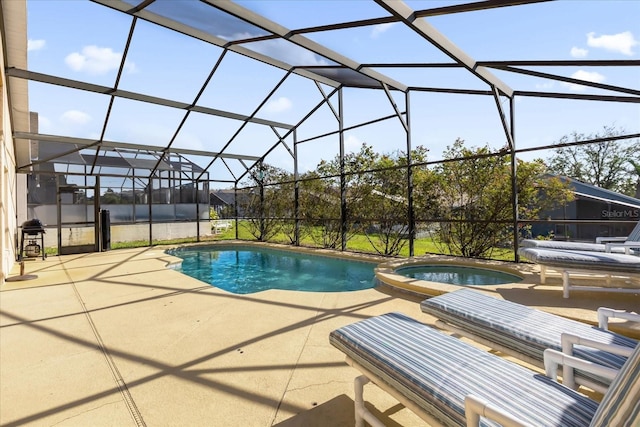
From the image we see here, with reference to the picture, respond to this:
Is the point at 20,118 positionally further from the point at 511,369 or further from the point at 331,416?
A: the point at 511,369

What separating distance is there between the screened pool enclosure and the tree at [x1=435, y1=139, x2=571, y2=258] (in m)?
0.03

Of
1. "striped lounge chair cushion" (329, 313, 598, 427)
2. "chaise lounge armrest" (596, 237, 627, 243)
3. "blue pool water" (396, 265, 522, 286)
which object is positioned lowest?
"blue pool water" (396, 265, 522, 286)

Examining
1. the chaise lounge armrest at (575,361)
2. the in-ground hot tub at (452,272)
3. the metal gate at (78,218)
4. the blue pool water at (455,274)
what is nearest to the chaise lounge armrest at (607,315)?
the chaise lounge armrest at (575,361)

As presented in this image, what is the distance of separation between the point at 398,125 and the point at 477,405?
7156 mm

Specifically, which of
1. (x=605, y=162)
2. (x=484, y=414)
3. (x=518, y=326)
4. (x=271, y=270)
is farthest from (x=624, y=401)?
(x=605, y=162)

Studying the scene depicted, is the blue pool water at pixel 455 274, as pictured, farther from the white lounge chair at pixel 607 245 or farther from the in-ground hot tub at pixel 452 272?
the white lounge chair at pixel 607 245

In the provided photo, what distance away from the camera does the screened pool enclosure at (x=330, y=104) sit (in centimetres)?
457

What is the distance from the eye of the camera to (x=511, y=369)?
142 cm

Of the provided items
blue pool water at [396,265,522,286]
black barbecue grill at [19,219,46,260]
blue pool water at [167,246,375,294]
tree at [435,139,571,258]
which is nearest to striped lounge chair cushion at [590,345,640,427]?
blue pool water at [396,265,522,286]

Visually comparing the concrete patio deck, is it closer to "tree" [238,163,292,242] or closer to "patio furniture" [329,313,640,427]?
"patio furniture" [329,313,640,427]

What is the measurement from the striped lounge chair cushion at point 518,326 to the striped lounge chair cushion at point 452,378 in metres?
0.38

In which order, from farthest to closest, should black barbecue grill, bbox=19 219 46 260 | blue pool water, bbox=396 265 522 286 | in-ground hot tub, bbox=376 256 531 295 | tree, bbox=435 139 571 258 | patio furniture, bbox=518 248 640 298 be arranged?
black barbecue grill, bbox=19 219 46 260 < tree, bbox=435 139 571 258 < blue pool water, bbox=396 265 522 286 < in-ground hot tub, bbox=376 256 531 295 < patio furniture, bbox=518 248 640 298

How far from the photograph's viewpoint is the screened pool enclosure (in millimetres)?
4574

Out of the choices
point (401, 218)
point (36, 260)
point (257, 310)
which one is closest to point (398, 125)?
point (401, 218)
